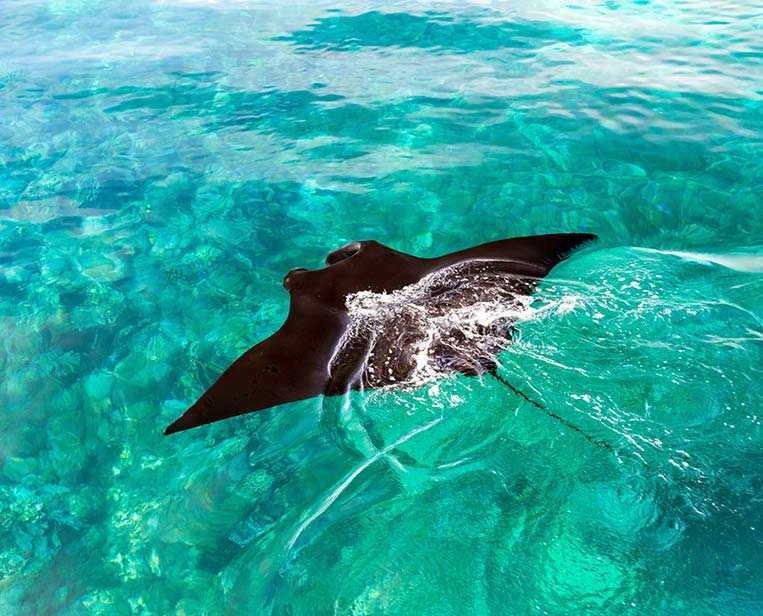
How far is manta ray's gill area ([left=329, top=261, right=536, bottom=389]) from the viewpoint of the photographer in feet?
12.5

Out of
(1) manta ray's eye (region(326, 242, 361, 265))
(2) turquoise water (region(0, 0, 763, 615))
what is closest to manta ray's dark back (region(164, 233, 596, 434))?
(1) manta ray's eye (region(326, 242, 361, 265))

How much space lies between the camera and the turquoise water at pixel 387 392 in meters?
2.97

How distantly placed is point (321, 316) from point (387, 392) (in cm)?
95

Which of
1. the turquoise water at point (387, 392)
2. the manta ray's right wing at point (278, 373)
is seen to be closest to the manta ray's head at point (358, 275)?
the manta ray's right wing at point (278, 373)

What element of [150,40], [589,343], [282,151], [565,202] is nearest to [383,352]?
[589,343]

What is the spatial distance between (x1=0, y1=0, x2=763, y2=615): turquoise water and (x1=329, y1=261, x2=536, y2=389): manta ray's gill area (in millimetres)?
164

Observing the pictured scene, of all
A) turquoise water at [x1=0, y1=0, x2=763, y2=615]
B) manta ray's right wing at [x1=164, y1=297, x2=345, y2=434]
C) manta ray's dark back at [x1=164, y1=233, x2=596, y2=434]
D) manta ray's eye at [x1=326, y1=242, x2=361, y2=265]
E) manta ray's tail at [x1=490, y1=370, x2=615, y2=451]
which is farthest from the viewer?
manta ray's eye at [x1=326, y1=242, x2=361, y2=265]

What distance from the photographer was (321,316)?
4363 millimetres

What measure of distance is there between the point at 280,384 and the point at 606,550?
7.09 ft

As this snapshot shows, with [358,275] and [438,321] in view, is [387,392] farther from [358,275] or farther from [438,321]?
[358,275]

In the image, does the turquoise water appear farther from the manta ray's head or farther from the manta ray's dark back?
the manta ray's head

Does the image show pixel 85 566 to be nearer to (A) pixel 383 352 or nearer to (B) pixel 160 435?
(B) pixel 160 435

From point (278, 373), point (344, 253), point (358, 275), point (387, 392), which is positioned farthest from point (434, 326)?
point (344, 253)

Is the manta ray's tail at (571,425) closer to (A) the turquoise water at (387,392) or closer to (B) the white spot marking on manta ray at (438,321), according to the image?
(A) the turquoise water at (387,392)
